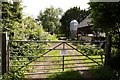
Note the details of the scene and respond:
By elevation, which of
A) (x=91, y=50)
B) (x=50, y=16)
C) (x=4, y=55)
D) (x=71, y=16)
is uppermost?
(x=50, y=16)

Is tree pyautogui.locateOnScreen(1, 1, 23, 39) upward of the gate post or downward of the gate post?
upward

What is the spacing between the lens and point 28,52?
1077cm

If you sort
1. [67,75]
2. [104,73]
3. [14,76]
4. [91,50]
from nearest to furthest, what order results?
[14,76] < [67,75] < [104,73] < [91,50]

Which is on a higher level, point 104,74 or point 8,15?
point 8,15

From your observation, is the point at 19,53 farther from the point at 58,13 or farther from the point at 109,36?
the point at 58,13

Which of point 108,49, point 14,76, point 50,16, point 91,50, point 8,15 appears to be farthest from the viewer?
point 50,16

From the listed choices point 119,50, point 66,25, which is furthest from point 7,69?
point 66,25

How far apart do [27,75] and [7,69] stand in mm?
833

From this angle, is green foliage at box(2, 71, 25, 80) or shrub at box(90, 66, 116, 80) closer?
green foliage at box(2, 71, 25, 80)

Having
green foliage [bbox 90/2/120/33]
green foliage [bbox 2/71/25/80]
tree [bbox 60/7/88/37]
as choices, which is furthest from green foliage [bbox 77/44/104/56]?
tree [bbox 60/7/88/37]

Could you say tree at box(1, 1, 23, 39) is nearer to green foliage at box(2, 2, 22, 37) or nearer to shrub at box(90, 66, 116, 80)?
green foliage at box(2, 2, 22, 37)

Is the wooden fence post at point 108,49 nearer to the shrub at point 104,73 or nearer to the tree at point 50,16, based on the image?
the shrub at point 104,73

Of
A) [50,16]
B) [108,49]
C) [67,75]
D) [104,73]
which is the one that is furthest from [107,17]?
[50,16]

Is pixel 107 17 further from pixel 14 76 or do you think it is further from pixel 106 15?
pixel 14 76
